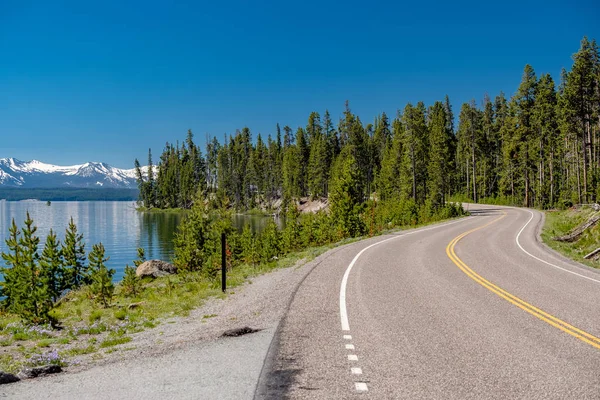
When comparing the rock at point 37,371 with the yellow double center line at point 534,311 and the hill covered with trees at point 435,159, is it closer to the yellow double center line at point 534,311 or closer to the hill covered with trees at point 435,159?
the yellow double center line at point 534,311

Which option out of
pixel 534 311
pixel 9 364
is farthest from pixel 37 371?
pixel 534 311

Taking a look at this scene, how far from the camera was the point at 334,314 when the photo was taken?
9383mm

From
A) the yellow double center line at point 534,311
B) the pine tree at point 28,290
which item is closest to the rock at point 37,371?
the yellow double center line at point 534,311

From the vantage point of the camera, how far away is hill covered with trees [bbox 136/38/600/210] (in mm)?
51469

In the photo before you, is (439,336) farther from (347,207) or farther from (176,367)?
(347,207)

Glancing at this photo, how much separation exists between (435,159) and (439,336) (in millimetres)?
60224

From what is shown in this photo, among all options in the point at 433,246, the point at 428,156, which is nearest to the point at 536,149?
the point at 428,156

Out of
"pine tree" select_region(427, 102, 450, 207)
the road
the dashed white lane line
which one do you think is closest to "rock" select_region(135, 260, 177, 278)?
the road

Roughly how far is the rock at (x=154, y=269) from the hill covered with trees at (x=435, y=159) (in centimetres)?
634

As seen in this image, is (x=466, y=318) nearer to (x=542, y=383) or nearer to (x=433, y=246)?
(x=542, y=383)

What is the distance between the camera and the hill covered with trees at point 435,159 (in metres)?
51.5

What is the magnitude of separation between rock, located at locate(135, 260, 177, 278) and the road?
818 inches

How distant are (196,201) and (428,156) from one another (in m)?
44.3

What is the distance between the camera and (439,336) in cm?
762
